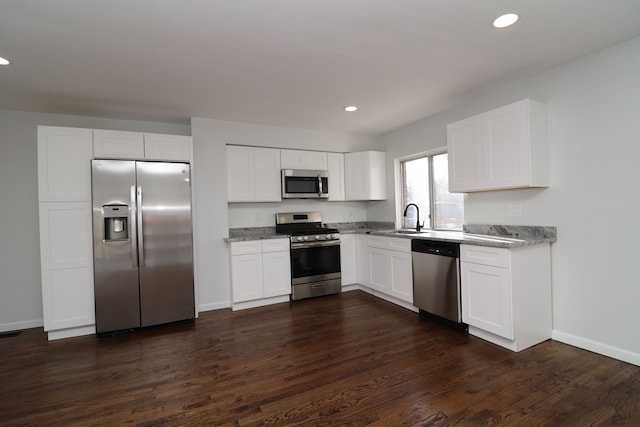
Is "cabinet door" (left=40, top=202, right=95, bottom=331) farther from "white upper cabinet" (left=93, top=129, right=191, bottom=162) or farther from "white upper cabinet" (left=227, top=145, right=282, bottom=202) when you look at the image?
"white upper cabinet" (left=227, top=145, right=282, bottom=202)

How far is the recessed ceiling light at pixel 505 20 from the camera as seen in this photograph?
6.59 feet

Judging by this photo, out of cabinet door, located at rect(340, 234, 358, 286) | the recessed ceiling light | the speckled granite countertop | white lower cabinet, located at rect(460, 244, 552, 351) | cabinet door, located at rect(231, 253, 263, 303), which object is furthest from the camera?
cabinet door, located at rect(340, 234, 358, 286)

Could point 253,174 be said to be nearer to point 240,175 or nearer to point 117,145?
point 240,175

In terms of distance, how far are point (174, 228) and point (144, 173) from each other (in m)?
0.71

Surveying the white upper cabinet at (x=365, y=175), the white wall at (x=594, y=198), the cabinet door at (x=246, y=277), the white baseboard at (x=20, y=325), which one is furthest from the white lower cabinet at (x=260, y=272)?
the white wall at (x=594, y=198)

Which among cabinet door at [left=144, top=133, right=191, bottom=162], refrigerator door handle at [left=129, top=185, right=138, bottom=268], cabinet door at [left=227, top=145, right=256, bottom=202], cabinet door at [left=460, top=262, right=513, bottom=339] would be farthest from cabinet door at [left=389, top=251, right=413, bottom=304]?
refrigerator door handle at [left=129, top=185, right=138, bottom=268]

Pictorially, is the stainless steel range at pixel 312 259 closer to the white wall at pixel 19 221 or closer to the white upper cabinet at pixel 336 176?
the white upper cabinet at pixel 336 176

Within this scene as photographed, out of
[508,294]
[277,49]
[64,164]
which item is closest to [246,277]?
[64,164]

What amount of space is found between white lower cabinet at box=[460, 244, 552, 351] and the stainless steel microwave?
243cm

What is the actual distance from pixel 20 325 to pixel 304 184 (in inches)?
155

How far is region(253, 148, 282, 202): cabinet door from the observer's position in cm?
441

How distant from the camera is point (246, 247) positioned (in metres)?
4.04

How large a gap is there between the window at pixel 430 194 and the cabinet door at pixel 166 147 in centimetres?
326

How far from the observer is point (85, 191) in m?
3.29
